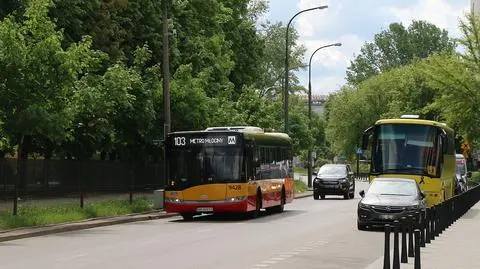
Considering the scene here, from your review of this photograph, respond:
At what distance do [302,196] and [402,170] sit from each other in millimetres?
20191

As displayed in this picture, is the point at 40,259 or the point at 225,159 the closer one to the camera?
the point at 40,259

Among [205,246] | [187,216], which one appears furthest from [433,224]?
[187,216]

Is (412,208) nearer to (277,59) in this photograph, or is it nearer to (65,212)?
(65,212)

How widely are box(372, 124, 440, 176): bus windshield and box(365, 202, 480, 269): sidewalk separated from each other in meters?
4.69

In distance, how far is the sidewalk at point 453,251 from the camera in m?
15.0

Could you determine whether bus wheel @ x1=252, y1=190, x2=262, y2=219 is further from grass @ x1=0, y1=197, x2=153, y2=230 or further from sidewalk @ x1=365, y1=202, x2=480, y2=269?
sidewalk @ x1=365, y1=202, x2=480, y2=269

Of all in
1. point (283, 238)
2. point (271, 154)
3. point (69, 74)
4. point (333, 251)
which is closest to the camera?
point (333, 251)

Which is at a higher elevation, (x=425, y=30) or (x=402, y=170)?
(x=425, y=30)

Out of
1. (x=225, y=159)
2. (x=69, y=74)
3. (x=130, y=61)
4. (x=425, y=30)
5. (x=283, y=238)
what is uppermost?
(x=425, y=30)

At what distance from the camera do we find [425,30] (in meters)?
131

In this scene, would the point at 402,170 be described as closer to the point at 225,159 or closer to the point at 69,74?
the point at 225,159

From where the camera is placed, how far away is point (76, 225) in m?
24.9

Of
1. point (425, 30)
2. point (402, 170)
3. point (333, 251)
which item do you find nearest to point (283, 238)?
point (333, 251)

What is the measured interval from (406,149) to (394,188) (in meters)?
6.26
